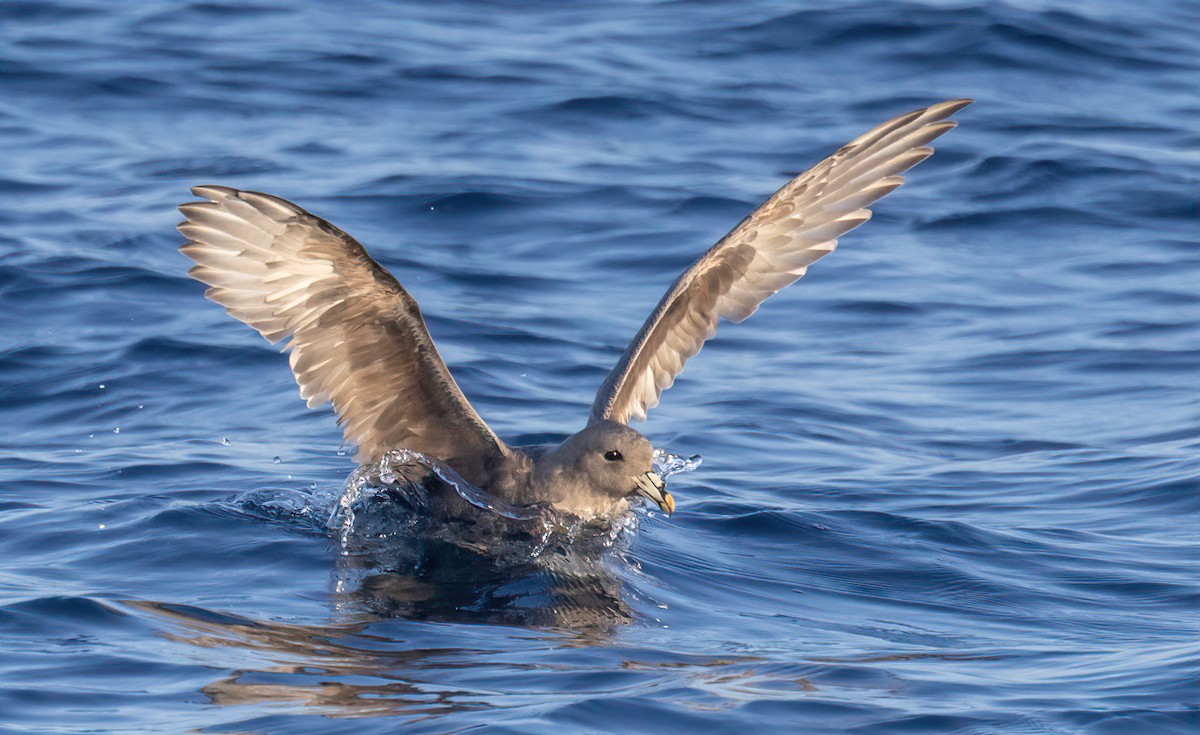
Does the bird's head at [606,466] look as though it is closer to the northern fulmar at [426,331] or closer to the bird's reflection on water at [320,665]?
the northern fulmar at [426,331]

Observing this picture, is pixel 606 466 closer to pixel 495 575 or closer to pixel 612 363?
pixel 495 575

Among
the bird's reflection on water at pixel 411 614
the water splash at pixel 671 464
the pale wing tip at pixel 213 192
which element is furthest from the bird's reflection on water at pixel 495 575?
the pale wing tip at pixel 213 192

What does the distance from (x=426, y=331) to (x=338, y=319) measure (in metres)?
0.36

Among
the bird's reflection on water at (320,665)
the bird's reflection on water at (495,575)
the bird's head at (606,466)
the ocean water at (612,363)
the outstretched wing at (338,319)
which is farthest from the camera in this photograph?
the bird's head at (606,466)

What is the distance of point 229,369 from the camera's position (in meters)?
8.99

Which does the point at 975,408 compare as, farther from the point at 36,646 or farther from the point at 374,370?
the point at 36,646

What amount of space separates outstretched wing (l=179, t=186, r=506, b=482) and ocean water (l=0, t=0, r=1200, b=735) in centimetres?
47

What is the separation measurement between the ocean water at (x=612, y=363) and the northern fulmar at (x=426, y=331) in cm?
38

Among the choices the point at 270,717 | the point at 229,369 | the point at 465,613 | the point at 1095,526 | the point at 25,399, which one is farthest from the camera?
the point at 229,369

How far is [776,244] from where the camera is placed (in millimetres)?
7383

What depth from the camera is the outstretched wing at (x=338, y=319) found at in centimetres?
594

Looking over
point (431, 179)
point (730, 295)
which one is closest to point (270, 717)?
point (730, 295)

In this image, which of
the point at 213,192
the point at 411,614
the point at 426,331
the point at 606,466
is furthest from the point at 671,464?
the point at 213,192

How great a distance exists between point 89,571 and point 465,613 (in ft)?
4.87
